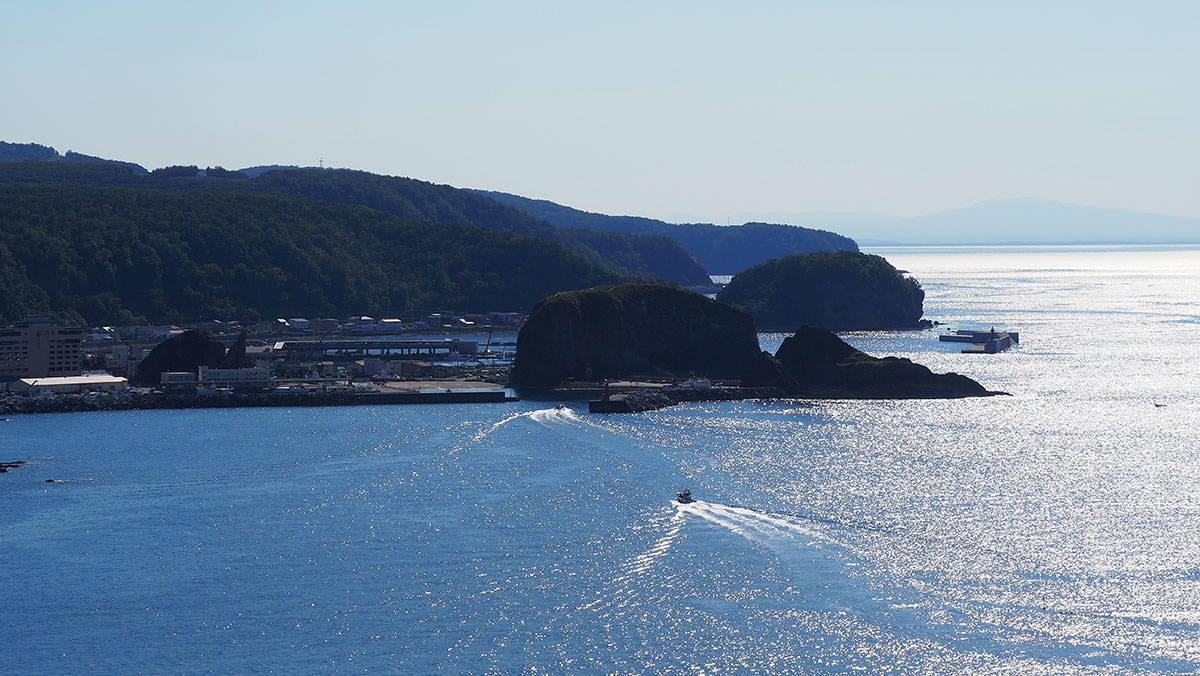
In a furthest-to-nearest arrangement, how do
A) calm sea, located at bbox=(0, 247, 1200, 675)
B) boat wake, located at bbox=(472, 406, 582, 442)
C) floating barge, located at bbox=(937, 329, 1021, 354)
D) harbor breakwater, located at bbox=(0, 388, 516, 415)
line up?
floating barge, located at bbox=(937, 329, 1021, 354)
harbor breakwater, located at bbox=(0, 388, 516, 415)
boat wake, located at bbox=(472, 406, 582, 442)
calm sea, located at bbox=(0, 247, 1200, 675)

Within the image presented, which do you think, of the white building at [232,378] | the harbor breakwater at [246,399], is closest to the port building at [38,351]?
the harbor breakwater at [246,399]

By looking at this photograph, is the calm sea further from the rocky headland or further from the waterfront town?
the waterfront town

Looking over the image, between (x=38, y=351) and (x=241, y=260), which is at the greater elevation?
(x=241, y=260)

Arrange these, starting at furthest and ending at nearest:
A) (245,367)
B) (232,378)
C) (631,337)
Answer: (631,337)
(245,367)
(232,378)

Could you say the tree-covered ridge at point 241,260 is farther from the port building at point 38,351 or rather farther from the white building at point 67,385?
the white building at point 67,385

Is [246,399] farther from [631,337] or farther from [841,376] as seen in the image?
[841,376]

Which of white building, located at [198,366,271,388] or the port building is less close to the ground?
the port building

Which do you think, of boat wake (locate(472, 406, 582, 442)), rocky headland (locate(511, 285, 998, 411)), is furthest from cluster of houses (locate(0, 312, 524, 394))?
boat wake (locate(472, 406, 582, 442))

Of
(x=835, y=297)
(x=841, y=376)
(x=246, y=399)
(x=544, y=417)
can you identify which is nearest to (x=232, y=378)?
(x=246, y=399)

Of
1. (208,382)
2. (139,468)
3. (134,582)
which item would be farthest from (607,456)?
(208,382)
